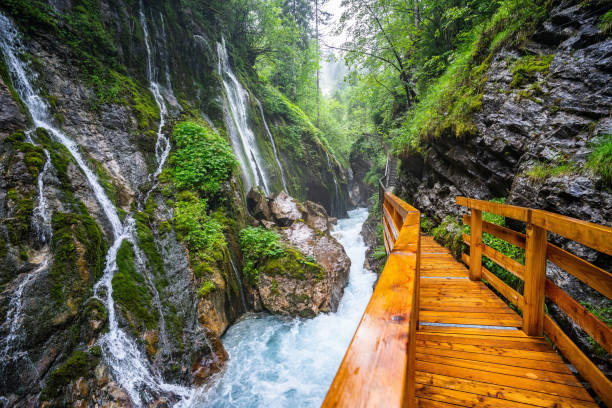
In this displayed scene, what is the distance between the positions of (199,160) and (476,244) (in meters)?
7.17

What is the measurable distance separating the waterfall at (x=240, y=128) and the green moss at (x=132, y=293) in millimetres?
5945

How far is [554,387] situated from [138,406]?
5042 millimetres

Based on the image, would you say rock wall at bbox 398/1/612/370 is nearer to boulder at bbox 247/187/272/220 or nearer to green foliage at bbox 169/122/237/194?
boulder at bbox 247/187/272/220

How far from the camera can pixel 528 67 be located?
4.60 m

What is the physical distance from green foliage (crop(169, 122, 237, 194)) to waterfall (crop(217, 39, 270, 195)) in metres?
2.57

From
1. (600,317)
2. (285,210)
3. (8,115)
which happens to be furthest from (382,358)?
(285,210)

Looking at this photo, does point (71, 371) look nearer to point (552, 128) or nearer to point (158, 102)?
point (158, 102)

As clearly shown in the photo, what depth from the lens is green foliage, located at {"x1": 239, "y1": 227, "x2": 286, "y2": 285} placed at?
22.7 feet

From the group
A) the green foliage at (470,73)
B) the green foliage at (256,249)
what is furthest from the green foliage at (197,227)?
the green foliage at (470,73)

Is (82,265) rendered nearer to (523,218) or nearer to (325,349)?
(325,349)

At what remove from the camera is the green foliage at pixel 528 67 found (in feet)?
14.4

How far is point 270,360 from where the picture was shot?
5.28 m

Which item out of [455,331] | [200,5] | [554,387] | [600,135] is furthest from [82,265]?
[200,5]

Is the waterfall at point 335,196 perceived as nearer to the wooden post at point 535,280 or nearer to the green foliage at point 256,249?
the green foliage at point 256,249
